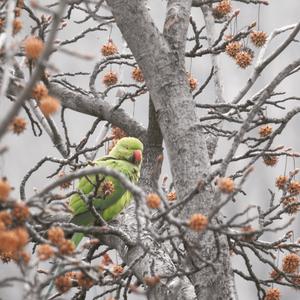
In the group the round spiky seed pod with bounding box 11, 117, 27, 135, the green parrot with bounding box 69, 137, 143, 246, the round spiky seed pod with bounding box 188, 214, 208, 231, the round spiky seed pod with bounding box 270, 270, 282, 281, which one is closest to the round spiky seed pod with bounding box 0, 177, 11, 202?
the round spiky seed pod with bounding box 11, 117, 27, 135

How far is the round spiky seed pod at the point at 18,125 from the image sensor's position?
2580 millimetres

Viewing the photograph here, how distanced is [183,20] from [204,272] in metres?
1.46

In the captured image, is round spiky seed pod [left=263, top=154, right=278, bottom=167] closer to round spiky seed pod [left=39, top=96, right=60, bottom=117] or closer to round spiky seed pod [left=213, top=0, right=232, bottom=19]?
round spiky seed pod [left=213, top=0, right=232, bottom=19]

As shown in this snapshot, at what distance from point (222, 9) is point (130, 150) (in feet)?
4.35

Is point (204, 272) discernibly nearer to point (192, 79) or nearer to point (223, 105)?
point (223, 105)

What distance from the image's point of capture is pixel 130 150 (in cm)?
532

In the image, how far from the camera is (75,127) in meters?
11.4

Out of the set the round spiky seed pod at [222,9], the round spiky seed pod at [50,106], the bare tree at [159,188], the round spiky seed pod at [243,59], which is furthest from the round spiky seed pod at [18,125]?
the round spiky seed pod at [222,9]

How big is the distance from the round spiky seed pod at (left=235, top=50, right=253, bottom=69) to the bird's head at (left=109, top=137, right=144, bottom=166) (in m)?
1.05

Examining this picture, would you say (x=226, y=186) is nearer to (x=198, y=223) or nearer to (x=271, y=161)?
(x=198, y=223)

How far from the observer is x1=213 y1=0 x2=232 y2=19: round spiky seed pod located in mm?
5133

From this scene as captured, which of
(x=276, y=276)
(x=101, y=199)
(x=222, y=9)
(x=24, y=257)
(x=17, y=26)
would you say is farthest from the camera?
(x=222, y=9)

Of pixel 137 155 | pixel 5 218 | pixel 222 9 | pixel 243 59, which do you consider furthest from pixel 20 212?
pixel 222 9

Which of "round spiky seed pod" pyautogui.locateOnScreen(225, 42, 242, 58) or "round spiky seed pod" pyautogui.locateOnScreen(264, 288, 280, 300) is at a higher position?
"round spiky seed pod" pyautogui.locateOnScreen(225, 42, 242, 58)
